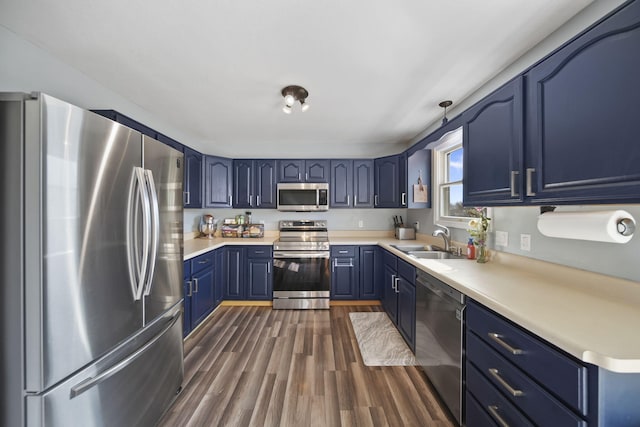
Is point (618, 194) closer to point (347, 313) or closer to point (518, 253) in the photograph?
point (518, 253)

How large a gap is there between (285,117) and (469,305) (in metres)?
2.46

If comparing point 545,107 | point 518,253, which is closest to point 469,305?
point 518,253

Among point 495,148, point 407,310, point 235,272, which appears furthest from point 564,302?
point 235,272

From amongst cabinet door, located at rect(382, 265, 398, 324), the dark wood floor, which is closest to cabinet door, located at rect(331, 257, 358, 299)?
cabinet door, located at rect(382, 265, 398, 324)

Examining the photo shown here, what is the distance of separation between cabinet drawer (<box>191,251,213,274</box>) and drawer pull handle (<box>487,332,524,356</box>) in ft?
8.40

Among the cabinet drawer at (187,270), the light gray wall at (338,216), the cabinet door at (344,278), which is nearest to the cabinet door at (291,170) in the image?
the light gray wall at (338,216)

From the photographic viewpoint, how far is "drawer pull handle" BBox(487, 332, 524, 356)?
1.00 m

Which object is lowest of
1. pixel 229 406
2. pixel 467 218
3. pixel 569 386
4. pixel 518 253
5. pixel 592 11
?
pixel 229 406

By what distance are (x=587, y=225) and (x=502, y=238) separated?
2.48ft

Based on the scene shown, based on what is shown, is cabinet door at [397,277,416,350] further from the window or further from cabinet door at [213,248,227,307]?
cabinet door at [213,248,227,307]

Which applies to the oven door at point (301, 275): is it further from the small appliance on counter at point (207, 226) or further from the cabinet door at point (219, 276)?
the small appliance on counter at point (207, 226)

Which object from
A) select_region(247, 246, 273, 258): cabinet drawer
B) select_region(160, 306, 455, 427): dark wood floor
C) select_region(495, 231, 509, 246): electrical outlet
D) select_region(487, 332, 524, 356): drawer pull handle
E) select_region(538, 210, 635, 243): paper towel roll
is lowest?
select_region(160, 306, 455, 427): dark wood floor

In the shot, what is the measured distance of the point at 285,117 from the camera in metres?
2.75

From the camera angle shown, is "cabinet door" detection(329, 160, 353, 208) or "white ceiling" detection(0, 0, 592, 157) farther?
"cabinet door" detection(329, 160, 353, 208)
